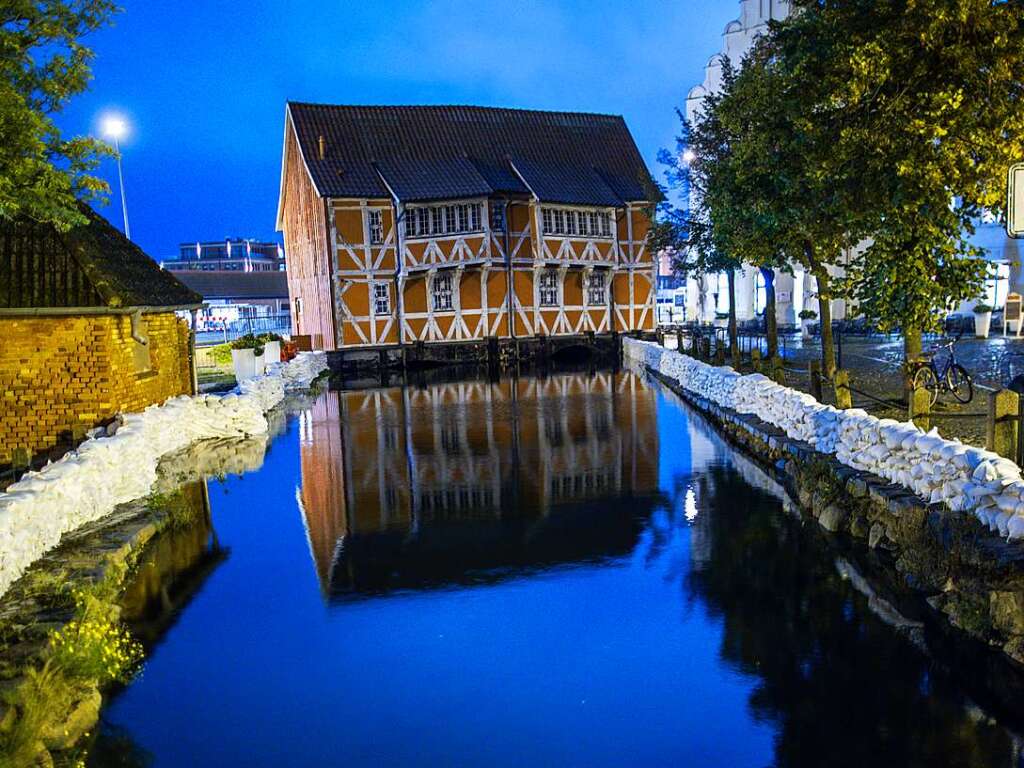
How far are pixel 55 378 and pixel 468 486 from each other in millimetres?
6357

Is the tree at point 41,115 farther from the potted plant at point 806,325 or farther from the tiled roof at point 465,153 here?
the potted plant at point 806,325

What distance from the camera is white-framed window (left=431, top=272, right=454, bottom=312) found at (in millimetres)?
35312

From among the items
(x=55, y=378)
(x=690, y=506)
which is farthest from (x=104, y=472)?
(x=690, y=506)

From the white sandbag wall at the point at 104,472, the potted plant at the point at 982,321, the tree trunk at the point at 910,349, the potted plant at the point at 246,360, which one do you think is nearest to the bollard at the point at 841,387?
the tree trunk at the point at 910,349

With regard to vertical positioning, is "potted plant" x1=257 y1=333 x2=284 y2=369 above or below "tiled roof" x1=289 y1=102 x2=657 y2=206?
below

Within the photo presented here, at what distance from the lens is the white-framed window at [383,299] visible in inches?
1362

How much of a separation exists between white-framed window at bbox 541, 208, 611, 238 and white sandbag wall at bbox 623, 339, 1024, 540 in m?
22.0

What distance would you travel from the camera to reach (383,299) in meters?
34.7

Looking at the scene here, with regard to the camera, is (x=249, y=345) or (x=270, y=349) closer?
(x=249, y=345)

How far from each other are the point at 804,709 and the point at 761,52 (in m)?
18.1

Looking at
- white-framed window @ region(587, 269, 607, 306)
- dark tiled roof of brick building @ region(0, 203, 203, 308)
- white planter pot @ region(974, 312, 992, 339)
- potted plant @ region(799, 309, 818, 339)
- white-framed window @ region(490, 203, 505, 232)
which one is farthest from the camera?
white-framed window @ region(587, 269, 607, 306)

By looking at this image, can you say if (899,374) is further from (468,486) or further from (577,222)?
(577,222)

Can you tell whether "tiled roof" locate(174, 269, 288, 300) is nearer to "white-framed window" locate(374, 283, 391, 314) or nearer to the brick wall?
"white-framed window" locate(374, 283, 391, 314)

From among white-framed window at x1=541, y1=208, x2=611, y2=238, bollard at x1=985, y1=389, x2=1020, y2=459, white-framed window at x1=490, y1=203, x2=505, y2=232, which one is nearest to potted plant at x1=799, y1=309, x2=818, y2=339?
white-framed window at x1=541, y1=208, x2=611, y2=238
